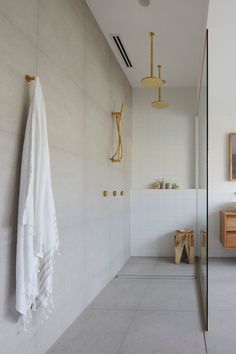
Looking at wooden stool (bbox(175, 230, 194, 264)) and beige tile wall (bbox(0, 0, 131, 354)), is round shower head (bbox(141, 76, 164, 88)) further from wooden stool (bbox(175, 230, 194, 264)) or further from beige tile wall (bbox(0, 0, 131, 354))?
wooden stool (bbox(175, 230, 194, 264))

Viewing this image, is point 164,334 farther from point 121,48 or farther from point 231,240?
point 121,48

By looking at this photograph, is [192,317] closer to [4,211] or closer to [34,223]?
[34,223]

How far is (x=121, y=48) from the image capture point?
4395 mm

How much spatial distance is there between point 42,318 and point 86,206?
48.0 inches

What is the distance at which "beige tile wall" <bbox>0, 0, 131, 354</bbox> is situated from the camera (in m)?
1.89

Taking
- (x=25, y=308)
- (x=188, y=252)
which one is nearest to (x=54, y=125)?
(x=25, y=308)

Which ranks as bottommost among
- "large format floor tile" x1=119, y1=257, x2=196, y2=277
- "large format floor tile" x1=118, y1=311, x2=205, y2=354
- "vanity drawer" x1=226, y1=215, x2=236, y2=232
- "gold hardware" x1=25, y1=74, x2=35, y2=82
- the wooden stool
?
"large format floor tile" x1=119, y1=257, x2=196, y2=277

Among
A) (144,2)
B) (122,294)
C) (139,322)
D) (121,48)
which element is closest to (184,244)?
(122,294)

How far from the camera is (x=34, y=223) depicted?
1.96 meters

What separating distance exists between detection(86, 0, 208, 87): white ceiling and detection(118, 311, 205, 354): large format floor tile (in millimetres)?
2773

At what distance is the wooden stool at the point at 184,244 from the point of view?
5.32 m

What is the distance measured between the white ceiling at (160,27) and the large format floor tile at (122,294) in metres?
2.82

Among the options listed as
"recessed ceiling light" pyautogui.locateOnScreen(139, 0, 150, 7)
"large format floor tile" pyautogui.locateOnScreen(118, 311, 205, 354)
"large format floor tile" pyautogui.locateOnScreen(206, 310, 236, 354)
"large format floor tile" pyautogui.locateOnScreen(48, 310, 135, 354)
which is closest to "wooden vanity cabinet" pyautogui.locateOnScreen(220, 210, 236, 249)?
"large format floor tile" pyautogui.locateOnScreen(206, 310, 236, 354)

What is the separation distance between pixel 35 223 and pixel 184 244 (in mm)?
3805
